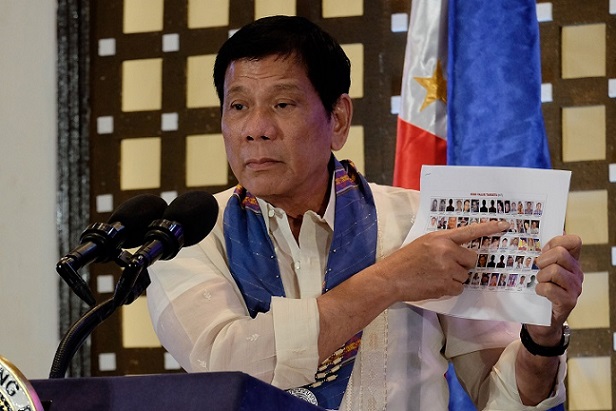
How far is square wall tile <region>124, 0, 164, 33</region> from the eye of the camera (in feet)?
12.4

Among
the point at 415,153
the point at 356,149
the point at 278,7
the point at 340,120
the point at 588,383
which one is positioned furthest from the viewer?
the point at 278,7

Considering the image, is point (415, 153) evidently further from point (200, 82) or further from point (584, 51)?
point (200, 82)

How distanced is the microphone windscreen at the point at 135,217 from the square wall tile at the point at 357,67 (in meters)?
2.04

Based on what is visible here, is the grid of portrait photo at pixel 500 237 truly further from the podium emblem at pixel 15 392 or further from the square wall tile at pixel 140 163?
the square wall tile at pixel 140 163

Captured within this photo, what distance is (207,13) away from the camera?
147 inches

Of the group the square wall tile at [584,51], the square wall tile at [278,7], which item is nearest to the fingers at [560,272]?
the square wall tile at [584,51]

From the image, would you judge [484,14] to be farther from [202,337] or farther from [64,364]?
[64,364]

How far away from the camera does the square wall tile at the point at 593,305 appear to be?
3254 mm

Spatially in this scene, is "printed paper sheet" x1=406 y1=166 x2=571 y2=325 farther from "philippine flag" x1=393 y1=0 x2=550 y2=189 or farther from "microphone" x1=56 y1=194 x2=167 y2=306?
"philippine flag" x1=393 y1=0 x2=550 y2=189

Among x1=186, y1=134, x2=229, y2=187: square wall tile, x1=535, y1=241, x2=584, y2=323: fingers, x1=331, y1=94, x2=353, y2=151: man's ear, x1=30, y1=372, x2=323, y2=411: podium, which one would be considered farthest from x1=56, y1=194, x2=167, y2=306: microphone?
x1=186, y1=134, x2=229, y2=187: square wall tile

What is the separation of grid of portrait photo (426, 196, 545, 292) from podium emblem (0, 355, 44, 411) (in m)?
0.98

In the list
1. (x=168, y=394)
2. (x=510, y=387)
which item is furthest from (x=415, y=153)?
(x=168, y=394)

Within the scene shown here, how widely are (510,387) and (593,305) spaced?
1.31m

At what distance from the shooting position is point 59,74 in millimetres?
3752
